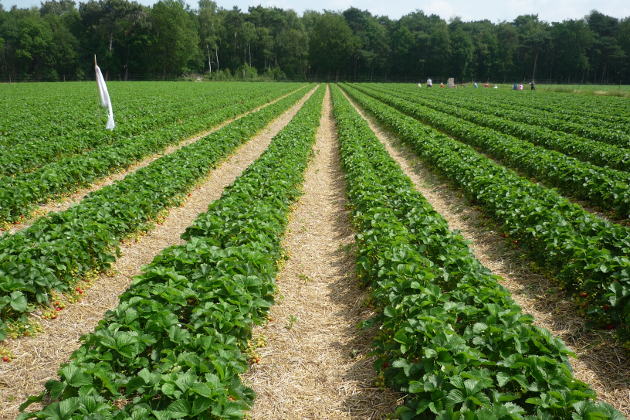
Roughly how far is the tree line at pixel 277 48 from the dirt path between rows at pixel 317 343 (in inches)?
3202

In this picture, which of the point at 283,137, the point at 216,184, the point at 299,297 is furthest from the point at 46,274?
the point at 283,137

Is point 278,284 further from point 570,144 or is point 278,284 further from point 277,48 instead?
point 277,48

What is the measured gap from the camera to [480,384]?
9.63 ft

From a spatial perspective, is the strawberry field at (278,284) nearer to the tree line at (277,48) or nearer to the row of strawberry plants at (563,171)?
the row of strawberry plants at (563,171)

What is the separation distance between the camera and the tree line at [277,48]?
77.1m

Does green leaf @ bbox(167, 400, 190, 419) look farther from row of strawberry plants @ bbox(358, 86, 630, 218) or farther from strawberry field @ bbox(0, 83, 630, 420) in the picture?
row of strawberry plants @ bbox(358, 86, 630, 218)

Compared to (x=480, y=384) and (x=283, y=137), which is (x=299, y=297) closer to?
(x=480, y=384)

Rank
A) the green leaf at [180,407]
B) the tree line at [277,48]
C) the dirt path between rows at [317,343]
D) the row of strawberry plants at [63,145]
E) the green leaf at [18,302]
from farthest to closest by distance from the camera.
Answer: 1. the tree line at [277,48]
2. the row of strawberry plants at [63,145]
3. the green leaf at [18,302]
4. the dirt path between rows at [317,343]
5. the green leaf at [180,407]

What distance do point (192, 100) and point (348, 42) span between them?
79919 millimetres

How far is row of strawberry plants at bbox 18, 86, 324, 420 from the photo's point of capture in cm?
288

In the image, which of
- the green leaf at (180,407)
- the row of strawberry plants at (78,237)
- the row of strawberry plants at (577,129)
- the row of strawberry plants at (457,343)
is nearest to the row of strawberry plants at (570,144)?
the row of strawberry plants at (577,129)

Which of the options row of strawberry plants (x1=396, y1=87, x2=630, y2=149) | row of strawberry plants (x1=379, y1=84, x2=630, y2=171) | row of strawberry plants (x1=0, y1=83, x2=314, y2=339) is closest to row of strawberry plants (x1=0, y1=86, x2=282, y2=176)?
row of strawberry plants (x1=0, y1=83, x2=314, y2=339)

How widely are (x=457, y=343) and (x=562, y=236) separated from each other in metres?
3.63

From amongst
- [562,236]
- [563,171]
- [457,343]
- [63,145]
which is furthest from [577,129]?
[63,145]
